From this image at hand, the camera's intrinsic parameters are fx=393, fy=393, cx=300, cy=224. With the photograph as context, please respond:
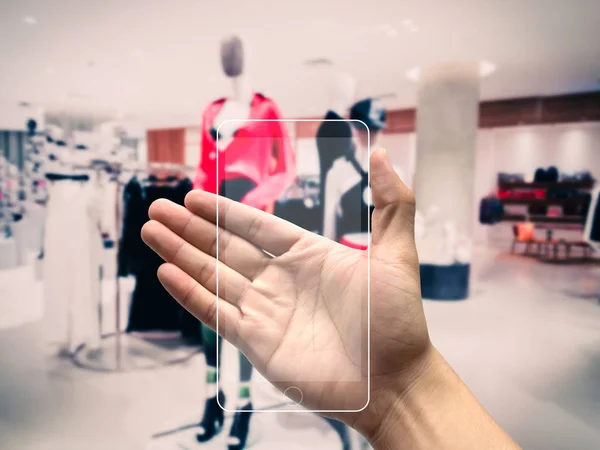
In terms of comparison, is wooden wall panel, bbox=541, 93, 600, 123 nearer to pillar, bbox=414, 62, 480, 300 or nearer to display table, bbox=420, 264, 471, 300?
pillar, bbox=414, 62, 480, 300

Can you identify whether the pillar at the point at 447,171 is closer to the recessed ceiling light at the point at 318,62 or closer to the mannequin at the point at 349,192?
the recessed ceiling light at the point at 318,62

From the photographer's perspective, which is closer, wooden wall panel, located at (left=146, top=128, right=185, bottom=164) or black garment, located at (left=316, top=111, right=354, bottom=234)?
black garment, located at (left=316, top=111, right=354, bottom=234)

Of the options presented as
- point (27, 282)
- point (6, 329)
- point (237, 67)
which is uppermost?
point (237, 67)

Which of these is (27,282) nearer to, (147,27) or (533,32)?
(147,27)

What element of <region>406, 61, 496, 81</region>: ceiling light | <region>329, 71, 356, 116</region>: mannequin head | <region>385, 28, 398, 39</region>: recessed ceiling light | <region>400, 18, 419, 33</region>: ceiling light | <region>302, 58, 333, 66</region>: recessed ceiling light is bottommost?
<region>329, 71, 356, 116</region>: mannequin head

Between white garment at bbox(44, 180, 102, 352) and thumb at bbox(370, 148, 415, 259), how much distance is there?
1.53 meters

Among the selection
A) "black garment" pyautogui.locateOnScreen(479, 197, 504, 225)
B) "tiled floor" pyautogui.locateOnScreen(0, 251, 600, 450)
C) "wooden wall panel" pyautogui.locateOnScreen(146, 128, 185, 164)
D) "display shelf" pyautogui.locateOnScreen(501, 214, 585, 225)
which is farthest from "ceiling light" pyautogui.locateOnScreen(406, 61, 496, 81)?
"wooden wall panel" pyautogui.locateOnScreen(146, 128, 185, 164)

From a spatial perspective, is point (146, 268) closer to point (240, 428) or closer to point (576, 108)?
point (240, 428)

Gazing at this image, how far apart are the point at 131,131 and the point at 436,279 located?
2.14 m

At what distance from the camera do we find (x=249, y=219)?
662 millimetres

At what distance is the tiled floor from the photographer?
4.50ft

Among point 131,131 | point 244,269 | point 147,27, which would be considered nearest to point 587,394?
point 244,269

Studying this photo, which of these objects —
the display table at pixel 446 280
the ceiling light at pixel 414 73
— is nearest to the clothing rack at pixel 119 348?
the display table at pixel 446 280

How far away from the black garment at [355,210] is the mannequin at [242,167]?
0.52 feet
